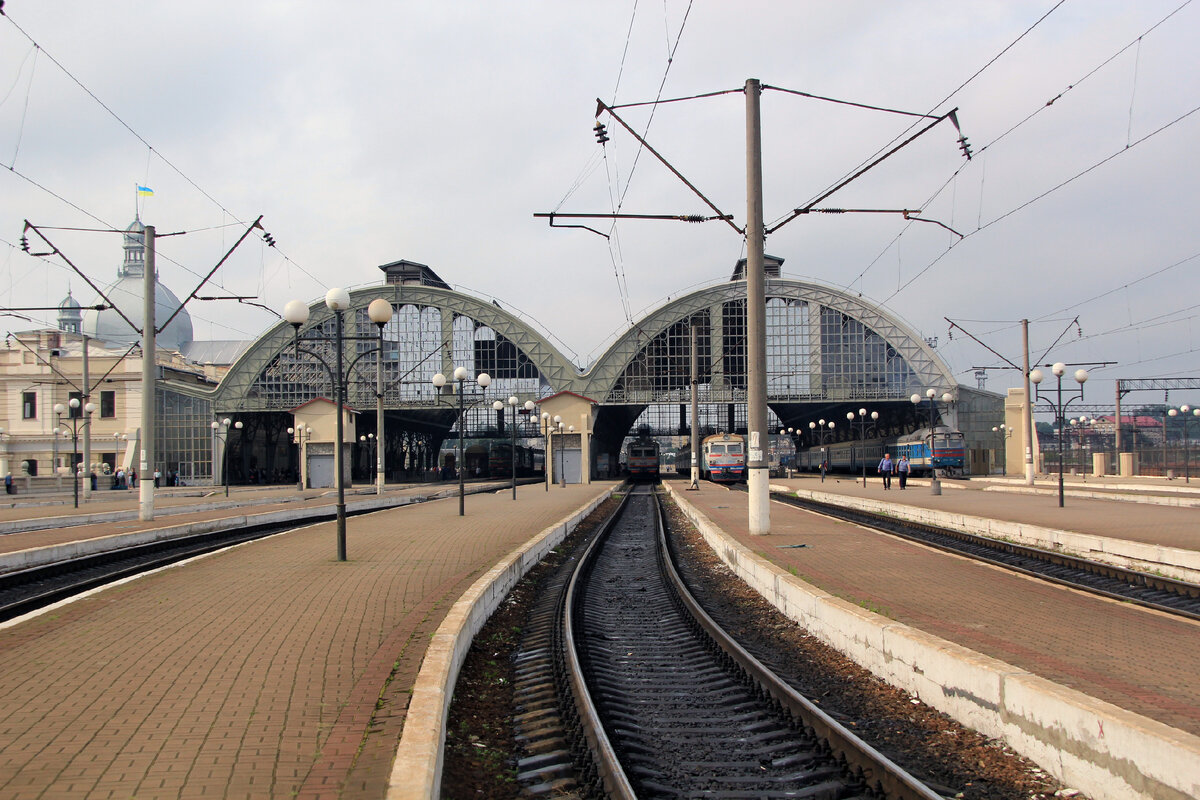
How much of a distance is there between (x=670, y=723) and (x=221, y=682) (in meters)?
3.28

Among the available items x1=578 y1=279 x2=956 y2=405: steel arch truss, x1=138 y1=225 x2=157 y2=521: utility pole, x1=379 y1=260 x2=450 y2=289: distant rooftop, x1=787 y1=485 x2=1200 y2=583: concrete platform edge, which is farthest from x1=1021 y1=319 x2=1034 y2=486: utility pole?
x1=379 y1=260 x2=450 y2=289: distant rooftop

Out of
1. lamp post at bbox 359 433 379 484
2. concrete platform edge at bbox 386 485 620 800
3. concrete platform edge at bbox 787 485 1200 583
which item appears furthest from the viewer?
lamp post at bbox 359 433 379 484

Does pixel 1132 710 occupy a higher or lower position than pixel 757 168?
lower

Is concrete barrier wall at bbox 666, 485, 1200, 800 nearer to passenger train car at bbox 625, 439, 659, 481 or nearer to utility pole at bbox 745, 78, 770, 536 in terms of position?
utility pole at bbox 745, 78, 770, 536

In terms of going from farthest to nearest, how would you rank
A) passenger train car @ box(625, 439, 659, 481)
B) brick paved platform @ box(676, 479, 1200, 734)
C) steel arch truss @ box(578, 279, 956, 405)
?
passenger train car @ box(625, 439, 659, 481)
steel arch truss @ box(578, 279, 956, 405)
brick paved platform @ box(676, 479, 1200, 734)

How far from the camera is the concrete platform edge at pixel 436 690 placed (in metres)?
4.25

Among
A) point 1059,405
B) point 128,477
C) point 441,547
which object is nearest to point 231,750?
point 441,547

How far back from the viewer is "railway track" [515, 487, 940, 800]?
528 centimetres

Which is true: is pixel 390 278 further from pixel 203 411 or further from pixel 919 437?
pixel 919 437

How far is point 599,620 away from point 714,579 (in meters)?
3.94

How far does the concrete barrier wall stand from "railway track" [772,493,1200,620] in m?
4.01

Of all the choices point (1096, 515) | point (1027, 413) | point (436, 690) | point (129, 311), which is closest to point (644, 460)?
point (1027, 413)

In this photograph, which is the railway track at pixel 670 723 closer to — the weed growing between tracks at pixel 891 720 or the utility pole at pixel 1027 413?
the weed growing between tracks at pixel 891 720

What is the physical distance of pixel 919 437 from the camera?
180 ft
